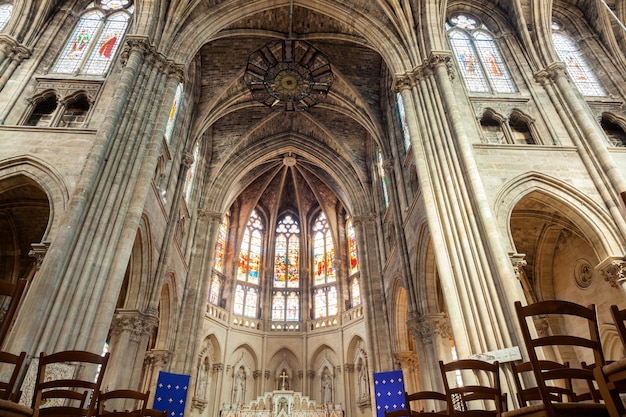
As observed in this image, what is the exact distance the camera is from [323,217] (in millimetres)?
A: 29938

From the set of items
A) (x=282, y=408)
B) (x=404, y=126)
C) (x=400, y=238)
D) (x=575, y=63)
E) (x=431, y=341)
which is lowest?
(x=282, y=408)

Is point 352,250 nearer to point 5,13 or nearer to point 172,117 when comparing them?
point 172,117

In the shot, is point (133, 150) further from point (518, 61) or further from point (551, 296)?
point (551, 296)

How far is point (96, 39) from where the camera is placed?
15438mm

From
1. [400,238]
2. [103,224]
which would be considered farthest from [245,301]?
[103,224]

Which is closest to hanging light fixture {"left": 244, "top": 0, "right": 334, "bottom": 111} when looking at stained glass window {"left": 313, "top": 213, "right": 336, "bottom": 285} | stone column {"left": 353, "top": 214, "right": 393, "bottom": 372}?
stone column {"left": 353, "top": 214, "right": 393, "bottom": 372}

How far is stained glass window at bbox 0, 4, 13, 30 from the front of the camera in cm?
1479

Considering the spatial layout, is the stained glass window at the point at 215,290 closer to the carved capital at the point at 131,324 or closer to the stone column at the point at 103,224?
the carved capital at the point at 131,324

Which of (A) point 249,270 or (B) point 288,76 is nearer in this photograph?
(B) point 288,76

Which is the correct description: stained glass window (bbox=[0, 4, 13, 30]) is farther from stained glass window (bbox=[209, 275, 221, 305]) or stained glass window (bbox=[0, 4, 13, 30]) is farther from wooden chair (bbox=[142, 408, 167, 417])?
stained glass window (bbox=[209, 275, 221, 305])

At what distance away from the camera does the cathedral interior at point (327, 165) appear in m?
10.3

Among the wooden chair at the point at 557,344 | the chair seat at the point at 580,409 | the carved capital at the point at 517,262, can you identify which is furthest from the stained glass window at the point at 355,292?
the chair seat at the point at 580,409

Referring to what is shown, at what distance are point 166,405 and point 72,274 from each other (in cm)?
602

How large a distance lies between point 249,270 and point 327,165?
8816 mm
